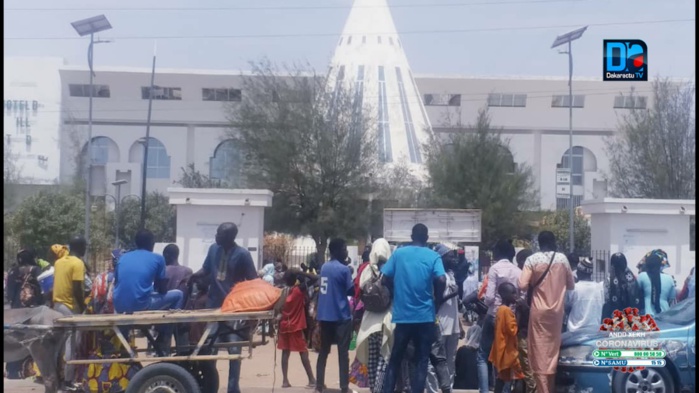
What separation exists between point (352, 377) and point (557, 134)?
45.6 metres

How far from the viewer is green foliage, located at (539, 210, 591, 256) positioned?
35.0 meters

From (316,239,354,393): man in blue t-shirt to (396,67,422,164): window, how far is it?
29.5 m

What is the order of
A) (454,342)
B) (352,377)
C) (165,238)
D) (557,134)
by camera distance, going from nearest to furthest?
(454,342) → (352,377) → (165,238) → (557,134)

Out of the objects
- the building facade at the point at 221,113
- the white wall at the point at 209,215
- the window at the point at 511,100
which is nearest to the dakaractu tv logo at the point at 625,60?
the white wall at the point at 209,215

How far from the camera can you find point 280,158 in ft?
89.2

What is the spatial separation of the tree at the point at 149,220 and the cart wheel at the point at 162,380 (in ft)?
83.6

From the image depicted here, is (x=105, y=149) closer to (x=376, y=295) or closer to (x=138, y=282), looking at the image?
(x=138, y=282)

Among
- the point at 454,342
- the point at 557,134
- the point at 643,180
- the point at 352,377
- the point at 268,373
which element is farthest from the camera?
the point at 557,134

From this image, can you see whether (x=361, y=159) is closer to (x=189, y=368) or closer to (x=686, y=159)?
(x=686, y=159)

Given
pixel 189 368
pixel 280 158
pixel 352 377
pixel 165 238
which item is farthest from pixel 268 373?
pixel 165 238

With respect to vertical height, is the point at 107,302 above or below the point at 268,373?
above

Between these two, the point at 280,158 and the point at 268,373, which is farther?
the point at 280,158

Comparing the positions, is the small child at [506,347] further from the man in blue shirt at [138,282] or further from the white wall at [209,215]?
the white wall at [209,215]

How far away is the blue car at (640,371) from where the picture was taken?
8336 millimetres
